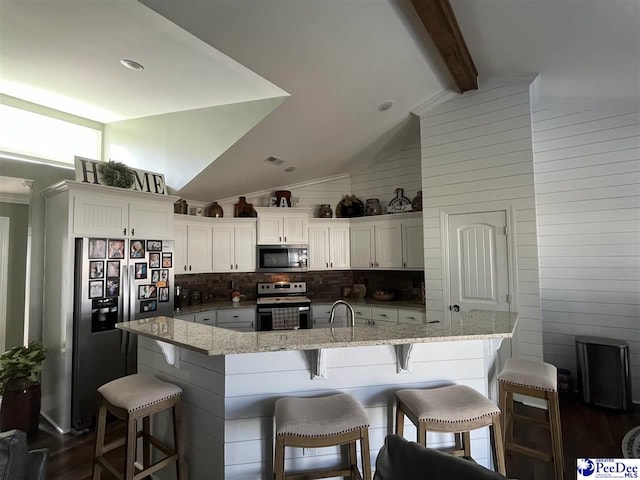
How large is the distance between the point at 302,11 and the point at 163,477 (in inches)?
128

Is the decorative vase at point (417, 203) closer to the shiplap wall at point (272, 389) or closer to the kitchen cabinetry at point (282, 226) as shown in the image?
the kitchen cabinetry at point (282, 226)

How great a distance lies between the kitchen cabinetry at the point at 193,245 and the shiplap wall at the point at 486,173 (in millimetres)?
3064

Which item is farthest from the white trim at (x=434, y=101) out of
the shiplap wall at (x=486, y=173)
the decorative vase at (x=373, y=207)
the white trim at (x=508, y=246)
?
the decorative vase at (x=373, y=207)

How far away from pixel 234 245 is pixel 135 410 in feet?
10.8

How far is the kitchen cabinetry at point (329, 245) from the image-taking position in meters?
5.20

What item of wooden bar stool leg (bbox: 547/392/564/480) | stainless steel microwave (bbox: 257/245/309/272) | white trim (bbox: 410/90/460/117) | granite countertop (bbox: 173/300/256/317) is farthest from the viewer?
stainless steel microwave (bbox: 257/245/309/272)

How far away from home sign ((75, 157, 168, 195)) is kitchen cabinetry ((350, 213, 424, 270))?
2.86 meters

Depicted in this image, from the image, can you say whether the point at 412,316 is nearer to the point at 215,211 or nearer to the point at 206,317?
the point at 206,317

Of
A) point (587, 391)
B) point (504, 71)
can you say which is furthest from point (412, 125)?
point (587, 391)

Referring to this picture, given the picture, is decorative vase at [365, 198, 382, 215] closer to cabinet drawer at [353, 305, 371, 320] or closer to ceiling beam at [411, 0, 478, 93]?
cabinet drawer at [353, 305, 371, 320]

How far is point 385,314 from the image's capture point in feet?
14.9

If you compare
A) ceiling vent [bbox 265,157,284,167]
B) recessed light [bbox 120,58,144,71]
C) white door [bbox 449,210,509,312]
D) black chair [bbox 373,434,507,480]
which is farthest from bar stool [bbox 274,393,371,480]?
ceiling vent [bbox 265,157,284,167]

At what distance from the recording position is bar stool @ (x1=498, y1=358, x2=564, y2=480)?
2.01 meters

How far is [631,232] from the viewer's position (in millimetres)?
3436
